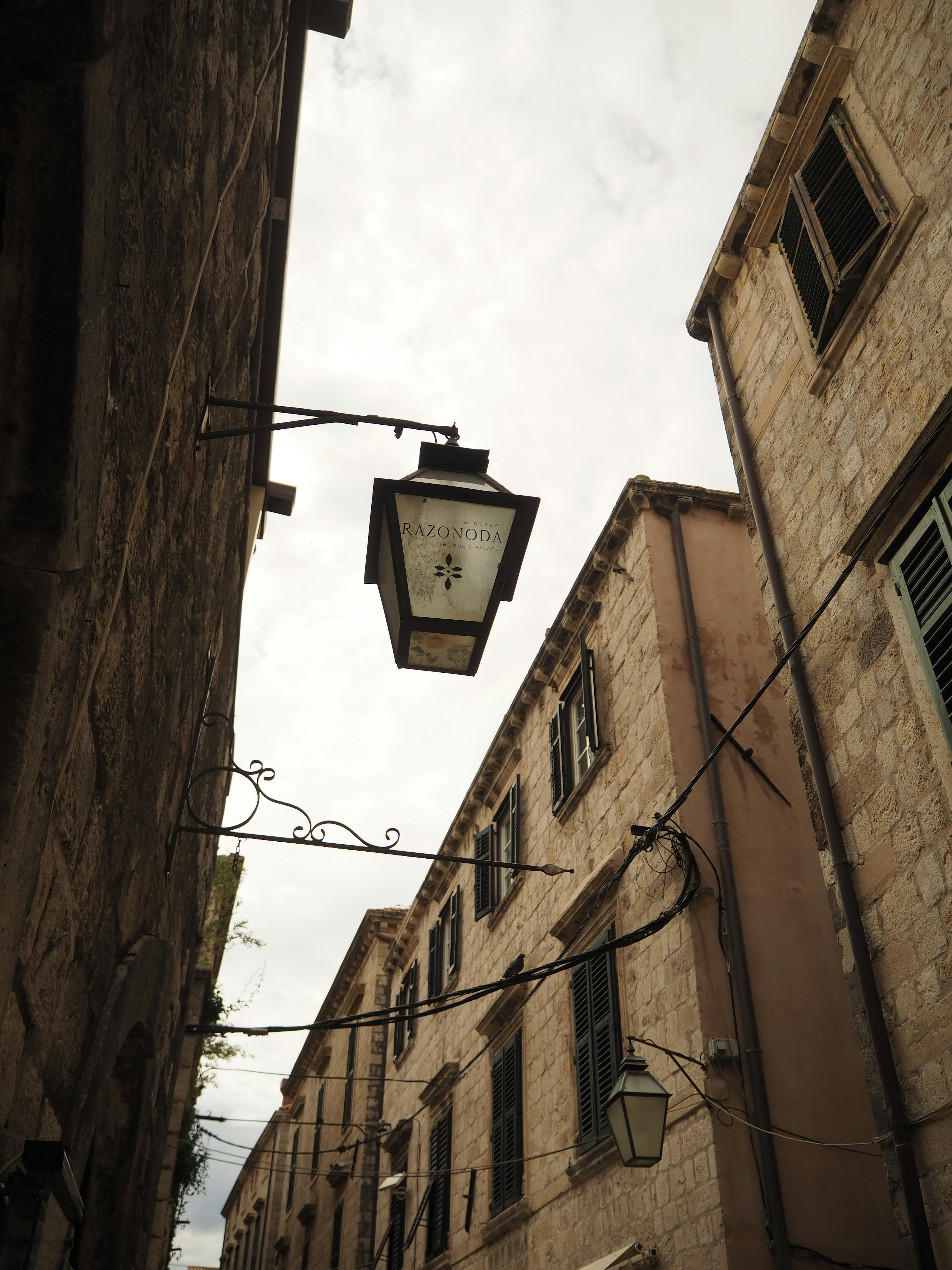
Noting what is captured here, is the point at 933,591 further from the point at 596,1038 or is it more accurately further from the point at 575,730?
the point at 575,730

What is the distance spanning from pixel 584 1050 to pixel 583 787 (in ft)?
8.63

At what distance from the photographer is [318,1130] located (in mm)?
24922

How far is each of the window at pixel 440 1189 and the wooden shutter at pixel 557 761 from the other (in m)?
5.25

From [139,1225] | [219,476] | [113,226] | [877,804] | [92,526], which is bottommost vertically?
[139,1225]

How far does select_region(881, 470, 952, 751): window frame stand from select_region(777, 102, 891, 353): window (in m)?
1.80

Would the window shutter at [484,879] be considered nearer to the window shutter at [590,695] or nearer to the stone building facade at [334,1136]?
the stone building facade at [334,1136]

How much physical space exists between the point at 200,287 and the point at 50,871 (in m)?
1.99

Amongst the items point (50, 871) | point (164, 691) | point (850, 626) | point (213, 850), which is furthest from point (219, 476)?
point (213, 850)

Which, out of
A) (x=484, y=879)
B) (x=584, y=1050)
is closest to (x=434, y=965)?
(x=484, y=879)

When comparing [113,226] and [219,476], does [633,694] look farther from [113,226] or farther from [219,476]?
[113,226]

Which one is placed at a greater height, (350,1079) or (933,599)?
(350,1079)

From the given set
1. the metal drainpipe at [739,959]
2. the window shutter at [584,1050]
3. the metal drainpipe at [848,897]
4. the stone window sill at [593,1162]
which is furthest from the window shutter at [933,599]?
the window shutter at [584,1050]

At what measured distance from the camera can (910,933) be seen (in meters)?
4.99

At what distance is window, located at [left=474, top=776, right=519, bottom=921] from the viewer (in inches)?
507
